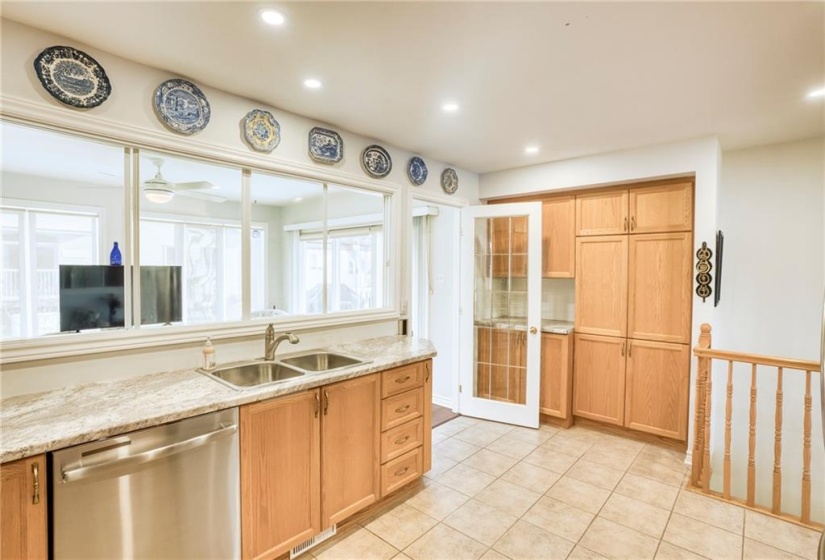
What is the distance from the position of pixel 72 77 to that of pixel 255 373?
1696mm

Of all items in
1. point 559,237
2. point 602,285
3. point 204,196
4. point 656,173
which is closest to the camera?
point 204,196

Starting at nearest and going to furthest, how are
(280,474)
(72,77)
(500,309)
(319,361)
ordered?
(72,77)
(280,474)
(319,361)
(500,309)

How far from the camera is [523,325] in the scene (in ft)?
12.5

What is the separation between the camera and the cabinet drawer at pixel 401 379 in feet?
7.84

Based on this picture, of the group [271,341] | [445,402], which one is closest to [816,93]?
[271,341]

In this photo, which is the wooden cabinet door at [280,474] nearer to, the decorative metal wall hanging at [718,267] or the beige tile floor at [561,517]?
the beige tile floor at [561,517]

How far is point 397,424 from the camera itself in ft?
8.14

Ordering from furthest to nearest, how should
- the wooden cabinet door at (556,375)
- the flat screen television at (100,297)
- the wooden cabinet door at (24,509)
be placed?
the wooden cabinet door at (556,375)
the flat screen television at (100,297)
the wooden cabinet door at (24,509)

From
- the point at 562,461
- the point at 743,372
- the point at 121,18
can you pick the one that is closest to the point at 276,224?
the point at 121,18

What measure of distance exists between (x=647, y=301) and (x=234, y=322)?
128 inches

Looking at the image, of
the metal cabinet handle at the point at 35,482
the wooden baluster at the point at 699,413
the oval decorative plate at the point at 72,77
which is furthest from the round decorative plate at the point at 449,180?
the metal cabinet handle at the point at 35,482

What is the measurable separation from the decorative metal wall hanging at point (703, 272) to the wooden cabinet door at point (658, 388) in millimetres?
507

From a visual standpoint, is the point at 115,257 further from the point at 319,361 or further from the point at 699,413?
the point at 699,413

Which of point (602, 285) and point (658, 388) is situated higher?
point (602, 285)
